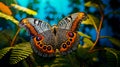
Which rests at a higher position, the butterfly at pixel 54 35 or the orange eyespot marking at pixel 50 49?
the butterfly at pixel 54 35

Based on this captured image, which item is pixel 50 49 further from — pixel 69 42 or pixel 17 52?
pixel 17 52

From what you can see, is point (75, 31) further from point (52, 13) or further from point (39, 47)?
point (52, 13)

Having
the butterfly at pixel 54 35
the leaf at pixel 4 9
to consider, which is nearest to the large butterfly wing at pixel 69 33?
the butterfly at pixel 54 35

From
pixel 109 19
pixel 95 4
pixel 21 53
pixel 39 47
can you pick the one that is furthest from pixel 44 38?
pixel 109 19

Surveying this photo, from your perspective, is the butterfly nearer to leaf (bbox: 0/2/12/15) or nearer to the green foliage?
the green foliage

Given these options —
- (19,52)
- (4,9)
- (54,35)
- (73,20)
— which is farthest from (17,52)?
(73,20)

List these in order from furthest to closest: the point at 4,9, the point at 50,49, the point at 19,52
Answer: the point at 4,9, the point at 50,49, the point at 19,52

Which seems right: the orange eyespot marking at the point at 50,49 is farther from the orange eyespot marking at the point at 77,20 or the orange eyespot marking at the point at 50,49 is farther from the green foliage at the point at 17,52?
the orange eyespot marking at the point at 77,20
